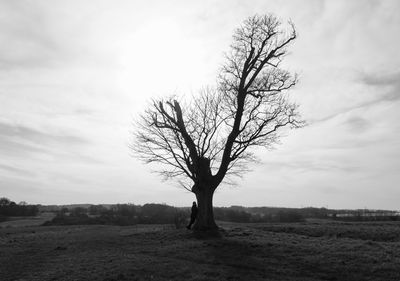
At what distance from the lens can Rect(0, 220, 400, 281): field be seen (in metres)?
14.2

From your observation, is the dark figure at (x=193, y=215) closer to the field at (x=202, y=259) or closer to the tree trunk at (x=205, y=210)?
the tree trunk at (x=205, y=210)

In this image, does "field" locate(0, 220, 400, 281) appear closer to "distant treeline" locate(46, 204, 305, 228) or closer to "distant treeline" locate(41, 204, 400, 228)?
"distant treeline" locate(41, 204, 400, 228)

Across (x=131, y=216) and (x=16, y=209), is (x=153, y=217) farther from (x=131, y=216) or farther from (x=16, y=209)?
(x=16, y=209)

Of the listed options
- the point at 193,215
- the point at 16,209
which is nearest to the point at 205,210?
the point at 193,215

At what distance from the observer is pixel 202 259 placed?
17.0 metres

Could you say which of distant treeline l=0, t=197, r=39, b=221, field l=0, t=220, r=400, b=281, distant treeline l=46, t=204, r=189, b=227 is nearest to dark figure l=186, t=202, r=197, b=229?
field l=0, t=220, r=400, b=281

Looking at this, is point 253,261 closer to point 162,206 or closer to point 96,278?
point 96,278

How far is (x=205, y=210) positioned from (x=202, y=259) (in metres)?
9.68

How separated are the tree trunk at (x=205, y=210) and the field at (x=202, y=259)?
69.5 inches

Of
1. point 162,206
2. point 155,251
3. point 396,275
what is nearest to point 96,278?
point 155,251

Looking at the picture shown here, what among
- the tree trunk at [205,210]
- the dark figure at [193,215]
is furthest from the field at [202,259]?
the dark figure at [193,215]

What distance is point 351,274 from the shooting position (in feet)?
45.8

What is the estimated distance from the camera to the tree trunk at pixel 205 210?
86.2 ft

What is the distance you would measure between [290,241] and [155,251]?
660cm
